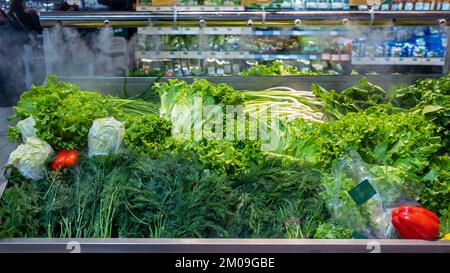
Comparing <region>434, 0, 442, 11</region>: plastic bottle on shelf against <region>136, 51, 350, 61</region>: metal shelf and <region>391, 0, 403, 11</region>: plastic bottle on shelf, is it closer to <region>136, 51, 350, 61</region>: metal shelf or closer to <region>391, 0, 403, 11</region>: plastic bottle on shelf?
<region>391, 0, 403, 11</region>: plastic bottle on shelf

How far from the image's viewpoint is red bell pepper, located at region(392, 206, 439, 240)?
6.79ft

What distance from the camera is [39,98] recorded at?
2.70m

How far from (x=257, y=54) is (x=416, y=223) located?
4290 millimetres

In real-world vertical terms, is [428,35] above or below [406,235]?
above

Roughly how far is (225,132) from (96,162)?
686mm

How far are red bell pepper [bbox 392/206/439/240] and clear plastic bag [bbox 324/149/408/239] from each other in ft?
0.19

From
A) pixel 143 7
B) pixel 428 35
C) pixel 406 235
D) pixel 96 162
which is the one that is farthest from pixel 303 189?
pixel 428 35

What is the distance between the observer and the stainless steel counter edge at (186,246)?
193 cm

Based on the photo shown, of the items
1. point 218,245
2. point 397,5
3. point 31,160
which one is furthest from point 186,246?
point 397,5

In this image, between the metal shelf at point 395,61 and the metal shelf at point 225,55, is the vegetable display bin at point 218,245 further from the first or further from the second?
the metal shelf at point 395,61

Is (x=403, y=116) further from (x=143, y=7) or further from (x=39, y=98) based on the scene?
(x=143, y=7)

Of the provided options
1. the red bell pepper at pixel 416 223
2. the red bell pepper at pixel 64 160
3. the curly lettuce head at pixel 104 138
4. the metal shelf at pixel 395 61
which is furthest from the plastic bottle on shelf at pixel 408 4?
the red bell pepper at pixel 64 160

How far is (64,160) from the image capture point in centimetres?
247

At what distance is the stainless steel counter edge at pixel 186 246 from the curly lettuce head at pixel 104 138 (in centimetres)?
66
